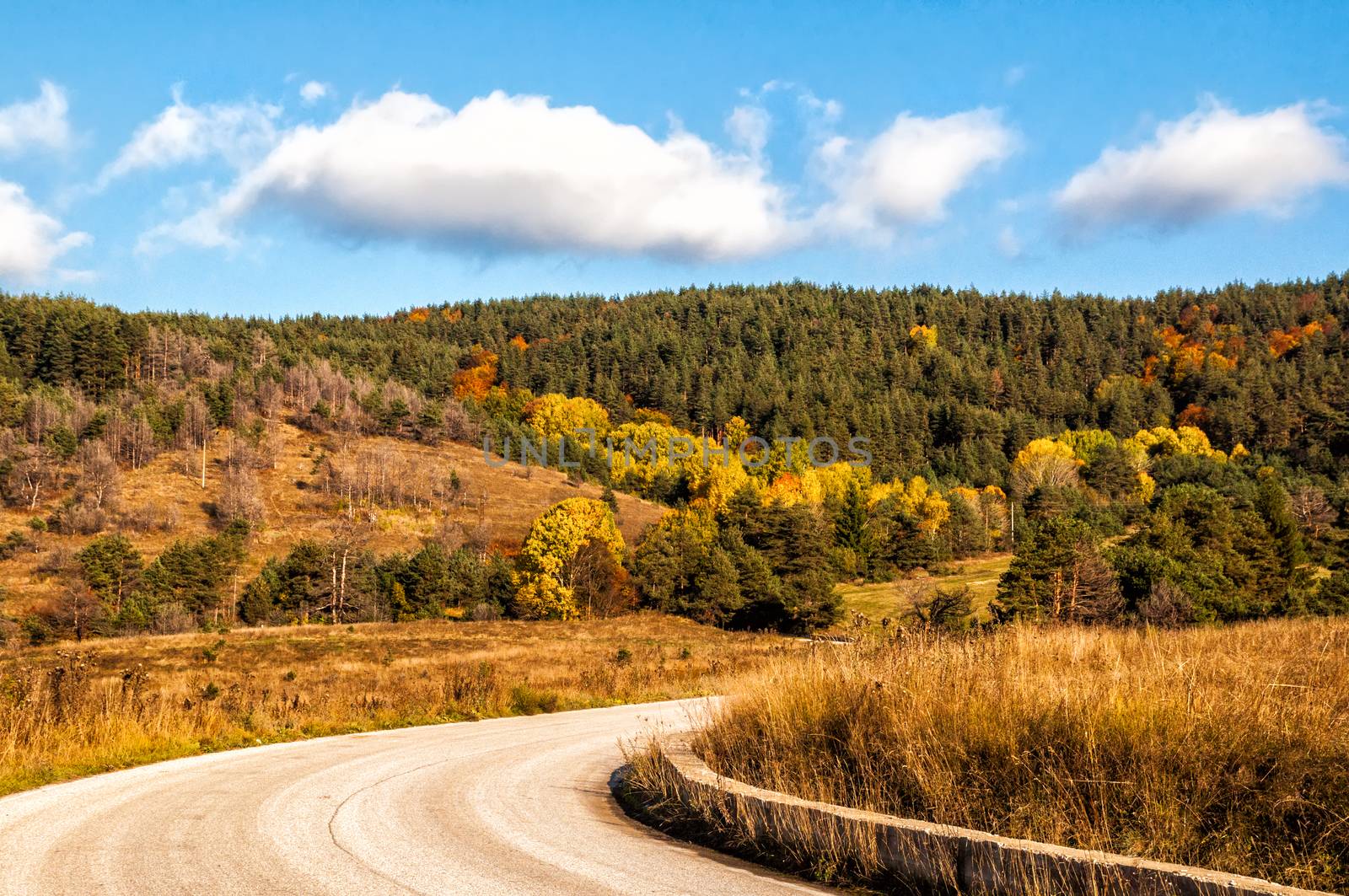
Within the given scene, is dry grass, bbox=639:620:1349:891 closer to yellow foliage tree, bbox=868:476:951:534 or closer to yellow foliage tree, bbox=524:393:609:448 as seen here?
yellow foliage tree, bbox=868:476:951:534

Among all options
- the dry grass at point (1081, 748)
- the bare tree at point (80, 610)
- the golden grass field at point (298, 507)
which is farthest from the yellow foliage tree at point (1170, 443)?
the dry grass at point (1081, 748)

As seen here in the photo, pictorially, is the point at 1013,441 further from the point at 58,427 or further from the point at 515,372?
the point at 58,427

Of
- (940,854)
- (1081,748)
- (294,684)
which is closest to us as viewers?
(940,854)

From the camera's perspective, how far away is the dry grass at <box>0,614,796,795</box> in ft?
40.0

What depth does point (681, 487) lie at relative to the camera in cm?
14800

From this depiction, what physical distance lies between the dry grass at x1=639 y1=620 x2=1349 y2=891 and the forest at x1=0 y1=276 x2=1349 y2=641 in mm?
7263

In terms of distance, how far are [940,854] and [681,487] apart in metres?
142

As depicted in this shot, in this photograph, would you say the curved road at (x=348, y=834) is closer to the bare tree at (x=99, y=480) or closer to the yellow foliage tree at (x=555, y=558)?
the yellow foliage tree at (x=555, y=558)

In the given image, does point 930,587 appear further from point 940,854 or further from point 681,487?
point 940,854

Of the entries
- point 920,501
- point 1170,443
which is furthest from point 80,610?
point 1170,443

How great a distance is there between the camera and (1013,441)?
179250 millimetres

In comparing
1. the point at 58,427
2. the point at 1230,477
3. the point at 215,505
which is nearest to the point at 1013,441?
the point at 1230,477

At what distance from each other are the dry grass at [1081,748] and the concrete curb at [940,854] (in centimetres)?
54

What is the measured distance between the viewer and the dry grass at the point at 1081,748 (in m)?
5.62
